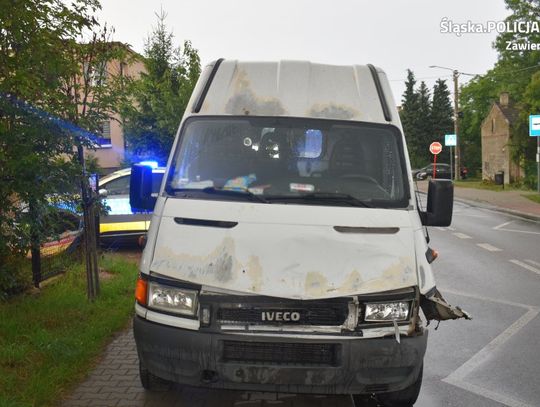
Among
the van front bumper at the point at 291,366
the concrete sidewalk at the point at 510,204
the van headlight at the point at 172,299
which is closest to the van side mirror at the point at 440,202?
the van front bumper at the point at 291,366

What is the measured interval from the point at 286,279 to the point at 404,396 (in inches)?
51.8

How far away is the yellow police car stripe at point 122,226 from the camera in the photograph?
35.6 ft

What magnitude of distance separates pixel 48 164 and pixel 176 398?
2609 mm

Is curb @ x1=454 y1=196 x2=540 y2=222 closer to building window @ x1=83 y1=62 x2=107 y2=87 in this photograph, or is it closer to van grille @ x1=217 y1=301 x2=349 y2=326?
building window @ x1=83 y1=62 x2=107 y2=87

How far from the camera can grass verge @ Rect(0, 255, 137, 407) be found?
421 cm

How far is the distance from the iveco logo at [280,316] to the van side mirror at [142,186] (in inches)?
65.1

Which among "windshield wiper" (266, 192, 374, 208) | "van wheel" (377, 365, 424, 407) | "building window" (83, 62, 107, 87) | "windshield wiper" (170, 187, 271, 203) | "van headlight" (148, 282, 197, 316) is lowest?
"van wheel" (377, 365, 424, 407)

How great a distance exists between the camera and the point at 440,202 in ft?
14.3

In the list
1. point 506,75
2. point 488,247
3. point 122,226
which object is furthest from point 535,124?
point 506,75

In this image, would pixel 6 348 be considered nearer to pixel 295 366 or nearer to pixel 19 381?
pixel 19 381

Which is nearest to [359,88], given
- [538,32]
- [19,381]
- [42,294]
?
[19,381]

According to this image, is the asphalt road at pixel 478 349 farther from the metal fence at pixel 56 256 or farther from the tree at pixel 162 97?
the tree at pixel 162 97

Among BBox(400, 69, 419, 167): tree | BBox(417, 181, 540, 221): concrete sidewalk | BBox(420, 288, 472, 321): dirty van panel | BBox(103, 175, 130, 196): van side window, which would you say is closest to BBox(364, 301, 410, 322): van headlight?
BBox(420, 288, 472, 321): dirty van panel

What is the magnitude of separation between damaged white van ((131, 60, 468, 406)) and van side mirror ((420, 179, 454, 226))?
0.30m
